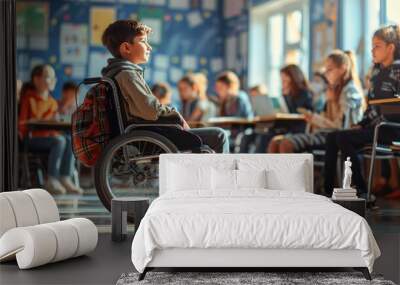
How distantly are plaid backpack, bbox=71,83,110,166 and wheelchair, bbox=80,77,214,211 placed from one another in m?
0.08

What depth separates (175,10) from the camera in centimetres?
789

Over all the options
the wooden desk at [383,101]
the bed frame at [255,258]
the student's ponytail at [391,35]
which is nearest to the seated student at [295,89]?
the wooden desk at [383,101]

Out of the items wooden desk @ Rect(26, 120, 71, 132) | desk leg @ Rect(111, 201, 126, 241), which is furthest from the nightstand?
wooden desk @ Rect(26, 120, 71, 132)

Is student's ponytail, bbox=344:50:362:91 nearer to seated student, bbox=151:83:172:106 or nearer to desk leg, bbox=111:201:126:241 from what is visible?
seated student, bbox=151:83:172:106

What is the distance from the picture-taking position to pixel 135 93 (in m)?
7.41

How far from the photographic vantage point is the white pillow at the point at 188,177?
611cm

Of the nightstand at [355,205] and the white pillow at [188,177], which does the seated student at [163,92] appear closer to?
the white pillow at [188,177]

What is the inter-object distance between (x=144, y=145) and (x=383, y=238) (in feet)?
8.06

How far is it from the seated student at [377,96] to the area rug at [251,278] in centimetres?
306

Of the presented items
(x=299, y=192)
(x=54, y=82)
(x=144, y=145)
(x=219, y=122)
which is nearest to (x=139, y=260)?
(x=299, y=192)

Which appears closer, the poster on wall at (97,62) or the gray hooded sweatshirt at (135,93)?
the gray hooded sweatshirt at (135,93)

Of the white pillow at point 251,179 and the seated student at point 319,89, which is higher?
the seated student at point 319,89

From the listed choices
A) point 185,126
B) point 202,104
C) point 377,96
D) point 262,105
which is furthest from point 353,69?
point 185,126

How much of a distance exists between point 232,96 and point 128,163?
1.50m
